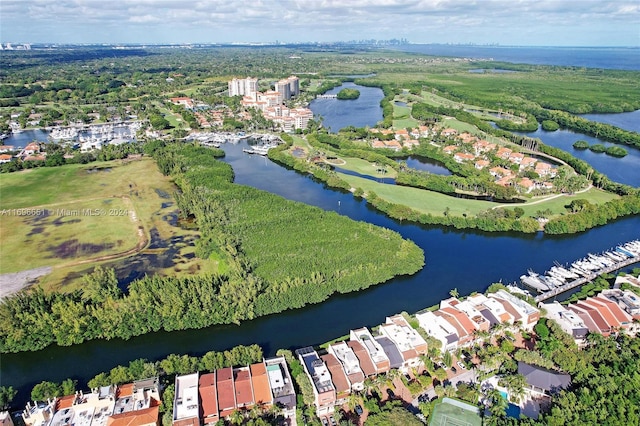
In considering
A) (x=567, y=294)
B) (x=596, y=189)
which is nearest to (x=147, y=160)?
(x=567, y=294)

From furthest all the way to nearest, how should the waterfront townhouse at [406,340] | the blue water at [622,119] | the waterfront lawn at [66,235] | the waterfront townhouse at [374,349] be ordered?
1. the blue water at [622,119]
2. the waterfront lawn at [66,235]
3. the waterfront townhouse at [406,340]
4. the waterfront townhouse at [374,349]

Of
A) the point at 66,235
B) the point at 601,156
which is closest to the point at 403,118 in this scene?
the point at 601,156

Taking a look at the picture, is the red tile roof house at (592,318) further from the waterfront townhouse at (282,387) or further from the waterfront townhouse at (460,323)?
the waterfront townhouse at (282,387)

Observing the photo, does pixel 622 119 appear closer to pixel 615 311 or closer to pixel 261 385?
pixel 615 311

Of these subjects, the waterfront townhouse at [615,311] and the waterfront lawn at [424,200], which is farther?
the waterfront lawn at [424,200]

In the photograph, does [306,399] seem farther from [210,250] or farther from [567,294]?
[567,294]

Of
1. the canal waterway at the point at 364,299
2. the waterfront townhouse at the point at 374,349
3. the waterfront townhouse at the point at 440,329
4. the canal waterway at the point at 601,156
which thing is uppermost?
the canal waterway at the point at 601,156

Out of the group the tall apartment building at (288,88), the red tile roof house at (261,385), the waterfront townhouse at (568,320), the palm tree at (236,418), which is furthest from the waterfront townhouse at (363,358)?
the tall apartment building at (288,88)
